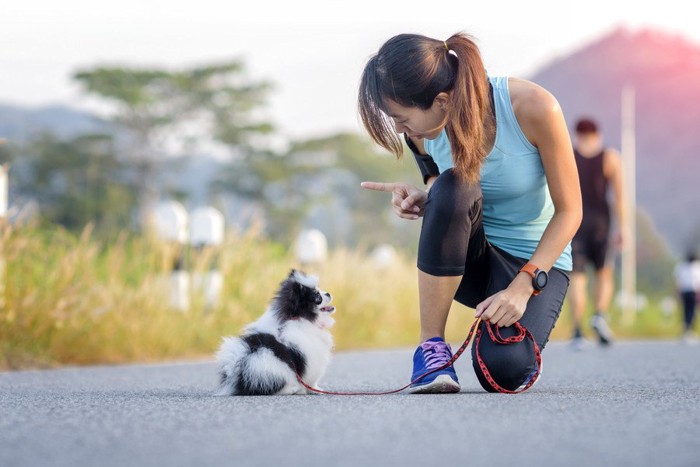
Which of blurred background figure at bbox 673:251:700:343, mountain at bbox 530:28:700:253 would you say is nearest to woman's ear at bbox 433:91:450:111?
blurred background figure at bbox 673:251:700:343

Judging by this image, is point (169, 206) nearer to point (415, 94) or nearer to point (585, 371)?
point (585, 371)

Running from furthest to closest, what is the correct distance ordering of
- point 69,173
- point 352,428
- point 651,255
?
point 651,255, point 69,173, point 352,428

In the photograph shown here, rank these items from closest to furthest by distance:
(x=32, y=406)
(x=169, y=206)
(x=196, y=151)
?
1. (x=32, y=406)
2. (x=169, y=206)
3. (x=196, y=151)

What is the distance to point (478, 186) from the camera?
3672mm

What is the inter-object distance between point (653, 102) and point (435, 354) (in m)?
86.4

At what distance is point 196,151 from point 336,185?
901 cm

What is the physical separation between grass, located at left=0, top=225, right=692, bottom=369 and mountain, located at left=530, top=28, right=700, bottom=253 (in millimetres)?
62170

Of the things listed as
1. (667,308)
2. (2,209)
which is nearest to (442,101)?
(2,209)

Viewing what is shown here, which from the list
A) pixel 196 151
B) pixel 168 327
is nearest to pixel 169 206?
pixel 168 327

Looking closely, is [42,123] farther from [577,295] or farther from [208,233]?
[577,295]

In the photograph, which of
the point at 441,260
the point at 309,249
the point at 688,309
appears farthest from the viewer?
the point at 688,309

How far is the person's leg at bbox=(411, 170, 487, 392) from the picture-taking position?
3.60m

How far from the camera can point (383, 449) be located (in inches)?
89.7

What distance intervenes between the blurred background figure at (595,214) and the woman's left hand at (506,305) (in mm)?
4949
